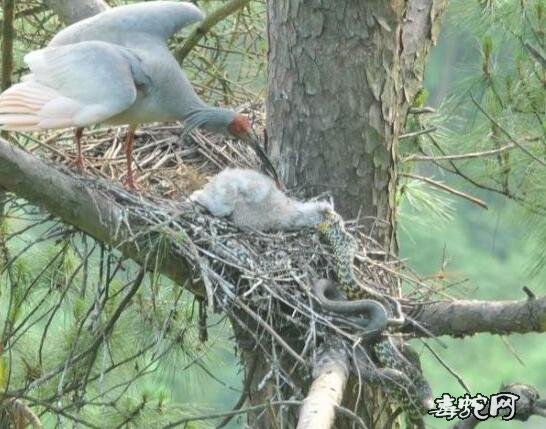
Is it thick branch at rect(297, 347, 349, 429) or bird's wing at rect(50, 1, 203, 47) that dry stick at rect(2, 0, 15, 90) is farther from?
thick branch at rect(297, 347, 349, 429)

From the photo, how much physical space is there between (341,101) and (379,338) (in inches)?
35.8

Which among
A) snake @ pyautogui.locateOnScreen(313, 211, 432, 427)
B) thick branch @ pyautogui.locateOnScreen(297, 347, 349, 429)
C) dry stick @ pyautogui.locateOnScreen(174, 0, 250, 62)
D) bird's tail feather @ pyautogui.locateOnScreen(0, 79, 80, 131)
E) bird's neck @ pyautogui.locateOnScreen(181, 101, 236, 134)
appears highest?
dry stick @ pyautogui.locateOnScreen(174, 0, 250, 62)

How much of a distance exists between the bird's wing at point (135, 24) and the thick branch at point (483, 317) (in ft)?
4.86

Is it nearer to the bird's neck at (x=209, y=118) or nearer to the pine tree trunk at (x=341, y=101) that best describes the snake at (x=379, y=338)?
the pine tree trunk at (x=341, y=101)

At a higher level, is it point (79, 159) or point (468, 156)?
point (468, 156)

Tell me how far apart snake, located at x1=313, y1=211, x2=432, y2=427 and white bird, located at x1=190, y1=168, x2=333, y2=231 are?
9 cm

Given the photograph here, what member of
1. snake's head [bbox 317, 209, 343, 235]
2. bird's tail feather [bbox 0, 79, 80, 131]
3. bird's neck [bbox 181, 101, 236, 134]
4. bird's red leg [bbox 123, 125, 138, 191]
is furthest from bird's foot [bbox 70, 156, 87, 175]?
snake's head [bbox 317, 209, 343, 235]

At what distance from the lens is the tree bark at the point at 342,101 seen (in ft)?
15.0

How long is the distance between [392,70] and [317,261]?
765 mm

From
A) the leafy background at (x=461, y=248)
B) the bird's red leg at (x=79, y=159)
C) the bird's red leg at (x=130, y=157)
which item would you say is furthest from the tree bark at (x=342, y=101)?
the bird's red leg at (x=79, y=159)

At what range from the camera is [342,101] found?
182 inches

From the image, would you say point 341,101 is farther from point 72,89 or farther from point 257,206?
point 72,89

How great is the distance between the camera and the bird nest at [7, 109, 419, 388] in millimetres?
4074

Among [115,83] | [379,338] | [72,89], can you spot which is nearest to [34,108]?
[72,89]
